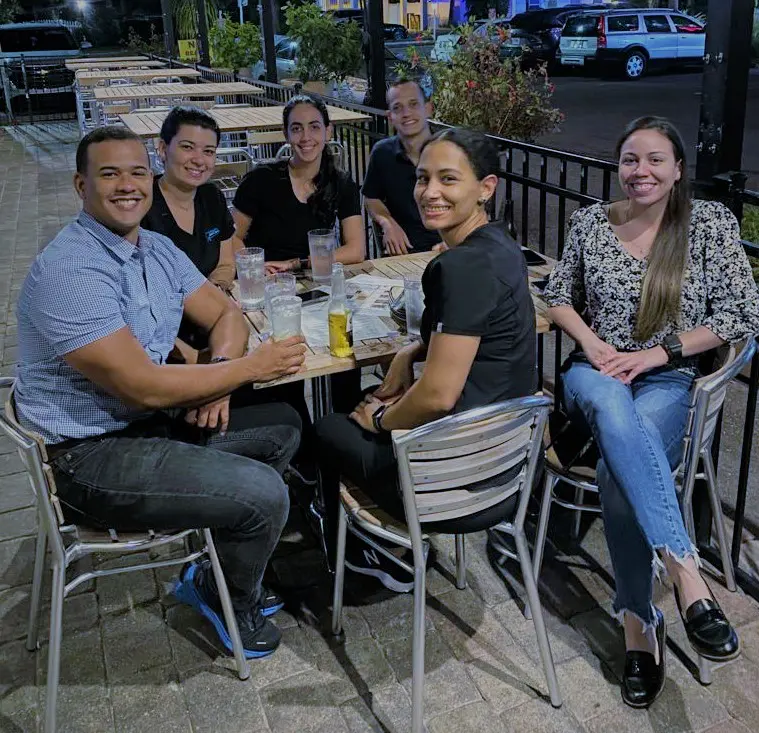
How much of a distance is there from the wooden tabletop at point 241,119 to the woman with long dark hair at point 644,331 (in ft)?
12.1

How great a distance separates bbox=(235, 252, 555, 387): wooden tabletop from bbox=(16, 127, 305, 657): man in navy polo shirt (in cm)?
7

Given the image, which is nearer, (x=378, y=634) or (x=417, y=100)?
(x=378, y=634)

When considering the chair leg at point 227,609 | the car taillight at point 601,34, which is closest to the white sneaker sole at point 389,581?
the chair leg at point 227,609

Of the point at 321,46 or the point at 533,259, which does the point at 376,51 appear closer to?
the point at 533,259

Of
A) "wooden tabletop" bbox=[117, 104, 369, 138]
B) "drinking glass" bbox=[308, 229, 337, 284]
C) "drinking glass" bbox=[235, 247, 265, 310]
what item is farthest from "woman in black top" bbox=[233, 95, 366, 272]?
"wooden tabletop" bbox=[117, 104, 369, 138]

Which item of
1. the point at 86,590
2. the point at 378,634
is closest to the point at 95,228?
the point at 86,590

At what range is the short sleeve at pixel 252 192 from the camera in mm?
3695

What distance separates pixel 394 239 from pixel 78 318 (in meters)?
2.19

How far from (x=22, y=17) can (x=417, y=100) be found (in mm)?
23594

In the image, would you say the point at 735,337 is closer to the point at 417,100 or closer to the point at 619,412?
the point at 619,412

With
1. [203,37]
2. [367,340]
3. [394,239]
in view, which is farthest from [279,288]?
[203,37]

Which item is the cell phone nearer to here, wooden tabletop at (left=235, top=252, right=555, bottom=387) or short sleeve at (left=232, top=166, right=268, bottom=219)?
wooden tabletop at (left=235, top=252, right=555, bottom=387)

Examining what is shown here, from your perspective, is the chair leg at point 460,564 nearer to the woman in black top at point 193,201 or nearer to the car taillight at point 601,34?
the woman in black top at point 193,201

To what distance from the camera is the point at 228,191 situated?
242 inches
